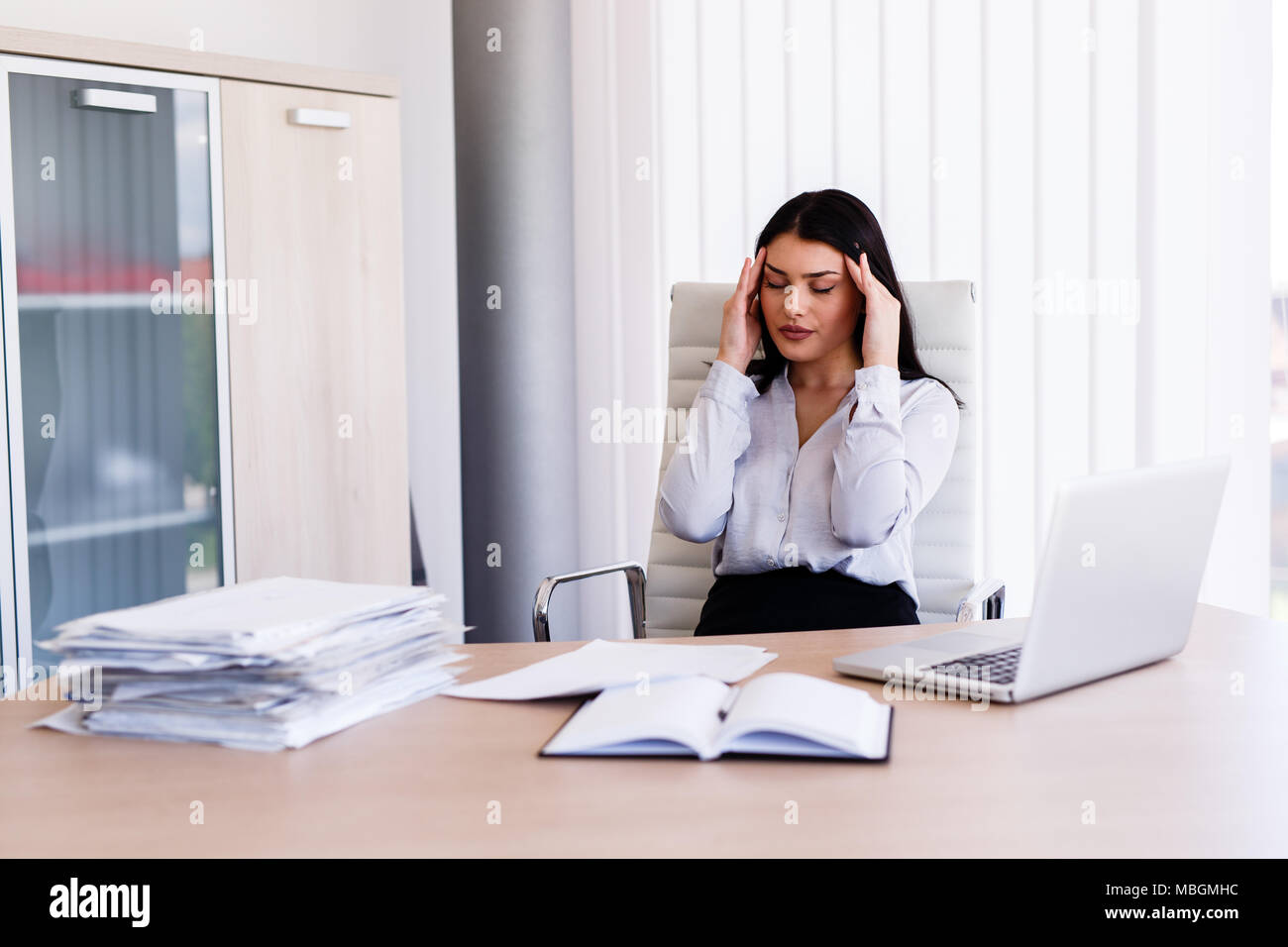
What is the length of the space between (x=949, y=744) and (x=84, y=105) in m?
2.10

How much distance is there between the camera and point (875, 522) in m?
1.96

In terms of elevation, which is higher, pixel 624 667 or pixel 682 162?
pixel 682 162

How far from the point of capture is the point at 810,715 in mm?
1059

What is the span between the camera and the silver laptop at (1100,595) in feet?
3.72

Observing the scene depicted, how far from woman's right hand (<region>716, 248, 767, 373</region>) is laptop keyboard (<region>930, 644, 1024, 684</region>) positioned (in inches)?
36.8

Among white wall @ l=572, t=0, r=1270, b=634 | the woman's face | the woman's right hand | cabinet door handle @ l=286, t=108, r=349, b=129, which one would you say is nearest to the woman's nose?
the woman's face

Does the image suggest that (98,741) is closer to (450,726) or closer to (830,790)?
(450,726)

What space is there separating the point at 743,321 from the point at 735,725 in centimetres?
126

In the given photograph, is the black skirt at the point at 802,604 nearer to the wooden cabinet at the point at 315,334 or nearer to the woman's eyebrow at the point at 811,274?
the woman's eyebrow at the point at 811,274

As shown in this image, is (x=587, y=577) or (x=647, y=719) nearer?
(x=647, y=719)

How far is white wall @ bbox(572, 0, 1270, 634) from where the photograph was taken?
8.75 ft

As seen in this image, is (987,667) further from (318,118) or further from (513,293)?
(513,293)

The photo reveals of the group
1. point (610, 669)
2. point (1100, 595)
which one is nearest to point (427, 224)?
point (610, 669)

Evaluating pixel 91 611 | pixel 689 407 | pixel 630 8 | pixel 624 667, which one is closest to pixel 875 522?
pixel 689 407
